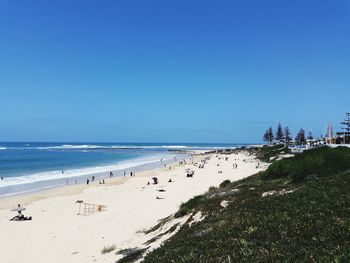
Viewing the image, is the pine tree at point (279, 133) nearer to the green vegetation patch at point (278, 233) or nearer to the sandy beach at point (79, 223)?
the sandy beach at point (79, 223)

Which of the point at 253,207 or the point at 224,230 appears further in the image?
the point at 253,207

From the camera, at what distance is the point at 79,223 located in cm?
2592

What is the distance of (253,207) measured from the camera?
1238cm

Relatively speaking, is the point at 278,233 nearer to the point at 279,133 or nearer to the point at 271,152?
the point at 271,152

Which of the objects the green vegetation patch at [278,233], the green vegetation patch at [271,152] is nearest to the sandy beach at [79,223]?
the green vegetation patch at [278,233]

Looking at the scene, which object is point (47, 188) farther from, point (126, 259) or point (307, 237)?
point (307, 237)

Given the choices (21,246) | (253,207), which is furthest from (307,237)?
(21,246)

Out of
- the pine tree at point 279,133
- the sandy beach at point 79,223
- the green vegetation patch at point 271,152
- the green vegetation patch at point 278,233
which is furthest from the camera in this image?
the pine tree at point 279,133

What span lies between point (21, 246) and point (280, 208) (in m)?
15.2

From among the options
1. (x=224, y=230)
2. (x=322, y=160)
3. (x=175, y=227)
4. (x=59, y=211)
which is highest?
(x=322, y=160)

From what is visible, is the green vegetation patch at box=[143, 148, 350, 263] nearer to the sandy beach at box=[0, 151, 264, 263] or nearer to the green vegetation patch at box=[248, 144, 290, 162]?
the sandy beach at box=[0, 151, 264, 263]

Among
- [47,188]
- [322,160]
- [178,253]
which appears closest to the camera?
[178,253]

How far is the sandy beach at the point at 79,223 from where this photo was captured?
17953 millimetres

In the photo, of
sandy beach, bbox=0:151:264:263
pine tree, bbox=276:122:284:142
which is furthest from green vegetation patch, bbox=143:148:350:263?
pine tree, bbox=276:122:284:142
